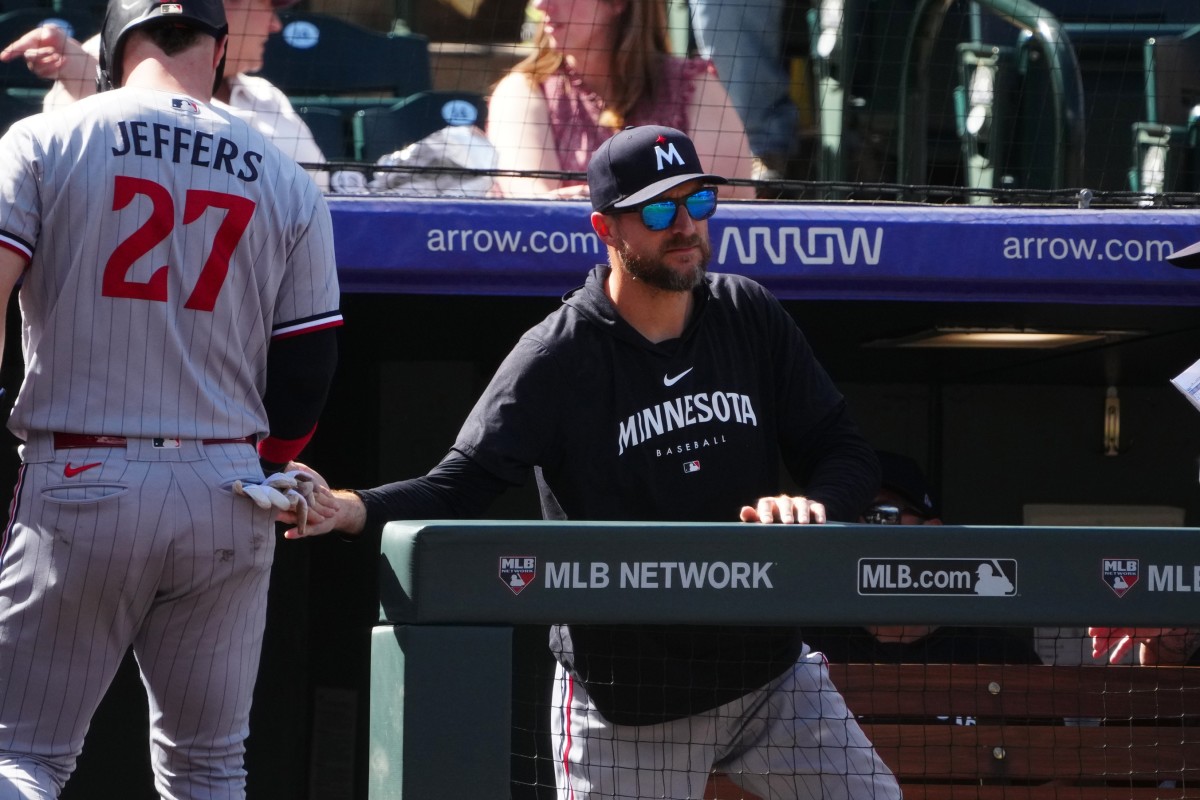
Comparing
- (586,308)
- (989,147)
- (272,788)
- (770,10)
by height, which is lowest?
(272,788)

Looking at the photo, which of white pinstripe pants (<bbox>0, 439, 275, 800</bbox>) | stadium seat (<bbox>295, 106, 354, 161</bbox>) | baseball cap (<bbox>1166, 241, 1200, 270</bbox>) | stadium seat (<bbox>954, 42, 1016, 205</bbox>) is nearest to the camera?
white pinstripe pants (<bbox>0, 439, 275, 800</bbox>)

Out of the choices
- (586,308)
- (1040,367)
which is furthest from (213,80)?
(1040,367)

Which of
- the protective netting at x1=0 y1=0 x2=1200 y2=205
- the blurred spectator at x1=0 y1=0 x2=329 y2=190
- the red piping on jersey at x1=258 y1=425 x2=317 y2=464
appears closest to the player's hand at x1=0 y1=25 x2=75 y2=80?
the blurred spectator at x1=0 y1=0 x2=329 y2=190

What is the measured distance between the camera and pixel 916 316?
4348mm

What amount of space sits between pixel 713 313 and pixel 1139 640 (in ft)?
5.27

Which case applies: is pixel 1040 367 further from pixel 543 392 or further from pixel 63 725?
pixel 63 725

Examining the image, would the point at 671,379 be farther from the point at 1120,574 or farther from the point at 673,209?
the point at 1120,574

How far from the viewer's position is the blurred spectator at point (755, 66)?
462 centimetres

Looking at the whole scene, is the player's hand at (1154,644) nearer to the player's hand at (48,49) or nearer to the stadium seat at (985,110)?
the stadium seat at (985,110)

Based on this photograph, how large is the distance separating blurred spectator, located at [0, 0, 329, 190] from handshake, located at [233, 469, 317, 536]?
6.55 feet

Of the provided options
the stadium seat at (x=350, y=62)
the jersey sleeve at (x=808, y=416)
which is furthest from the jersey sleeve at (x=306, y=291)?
the stadium seat at (x=350, y=62)

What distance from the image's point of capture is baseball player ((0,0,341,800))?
2117mm

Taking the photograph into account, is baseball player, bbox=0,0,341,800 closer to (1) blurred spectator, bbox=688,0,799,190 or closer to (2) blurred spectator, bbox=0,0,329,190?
(2) blurred spectator, bbox=0,0,329,190

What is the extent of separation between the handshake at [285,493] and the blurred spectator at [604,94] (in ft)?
7.65
